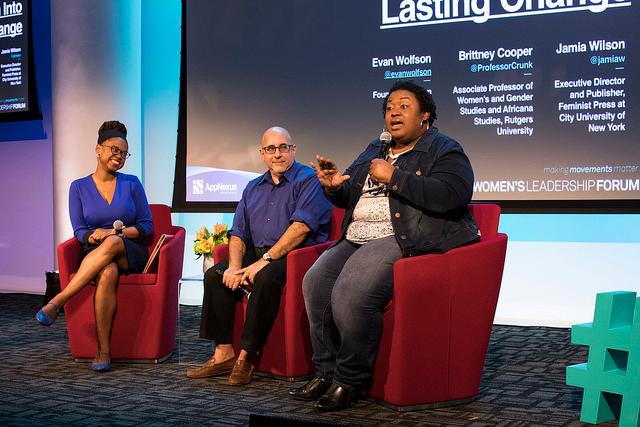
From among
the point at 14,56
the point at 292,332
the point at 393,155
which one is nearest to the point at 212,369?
the point at 292,332

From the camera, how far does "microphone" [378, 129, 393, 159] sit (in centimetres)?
357

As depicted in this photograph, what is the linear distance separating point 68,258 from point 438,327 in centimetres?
207

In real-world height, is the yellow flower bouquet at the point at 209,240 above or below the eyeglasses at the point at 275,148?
below

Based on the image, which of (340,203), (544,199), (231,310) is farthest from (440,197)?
(544,199)

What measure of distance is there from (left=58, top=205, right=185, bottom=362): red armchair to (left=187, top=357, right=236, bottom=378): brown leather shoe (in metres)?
0.43

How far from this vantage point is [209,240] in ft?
14.7

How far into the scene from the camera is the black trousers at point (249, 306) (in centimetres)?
377

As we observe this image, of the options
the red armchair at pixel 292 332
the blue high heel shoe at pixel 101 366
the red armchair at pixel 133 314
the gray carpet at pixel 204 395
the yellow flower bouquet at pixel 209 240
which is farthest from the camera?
the yellow flower bouquet at pixel 209 240

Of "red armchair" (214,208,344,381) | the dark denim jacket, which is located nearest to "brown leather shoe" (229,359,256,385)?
"red armchair" (214,208,344,381)

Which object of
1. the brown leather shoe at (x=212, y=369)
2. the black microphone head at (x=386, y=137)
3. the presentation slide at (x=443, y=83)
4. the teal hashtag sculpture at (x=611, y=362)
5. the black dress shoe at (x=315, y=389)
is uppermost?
the presentation slide at (x=443, y=83)

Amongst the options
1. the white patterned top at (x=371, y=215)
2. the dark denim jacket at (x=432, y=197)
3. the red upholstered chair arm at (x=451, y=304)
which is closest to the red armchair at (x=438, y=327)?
the red upholstered chair arm at (x=451, y=304)

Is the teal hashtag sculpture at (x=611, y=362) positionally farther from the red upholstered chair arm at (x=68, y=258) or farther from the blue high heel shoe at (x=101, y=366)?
the red upholstered chair arm at (x=68, y=258)

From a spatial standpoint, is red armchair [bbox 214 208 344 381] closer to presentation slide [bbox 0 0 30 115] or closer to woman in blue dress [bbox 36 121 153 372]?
woman in blue dress [bbox 36 121 153 372]

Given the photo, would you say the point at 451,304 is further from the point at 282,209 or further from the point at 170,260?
the point at 170,260
